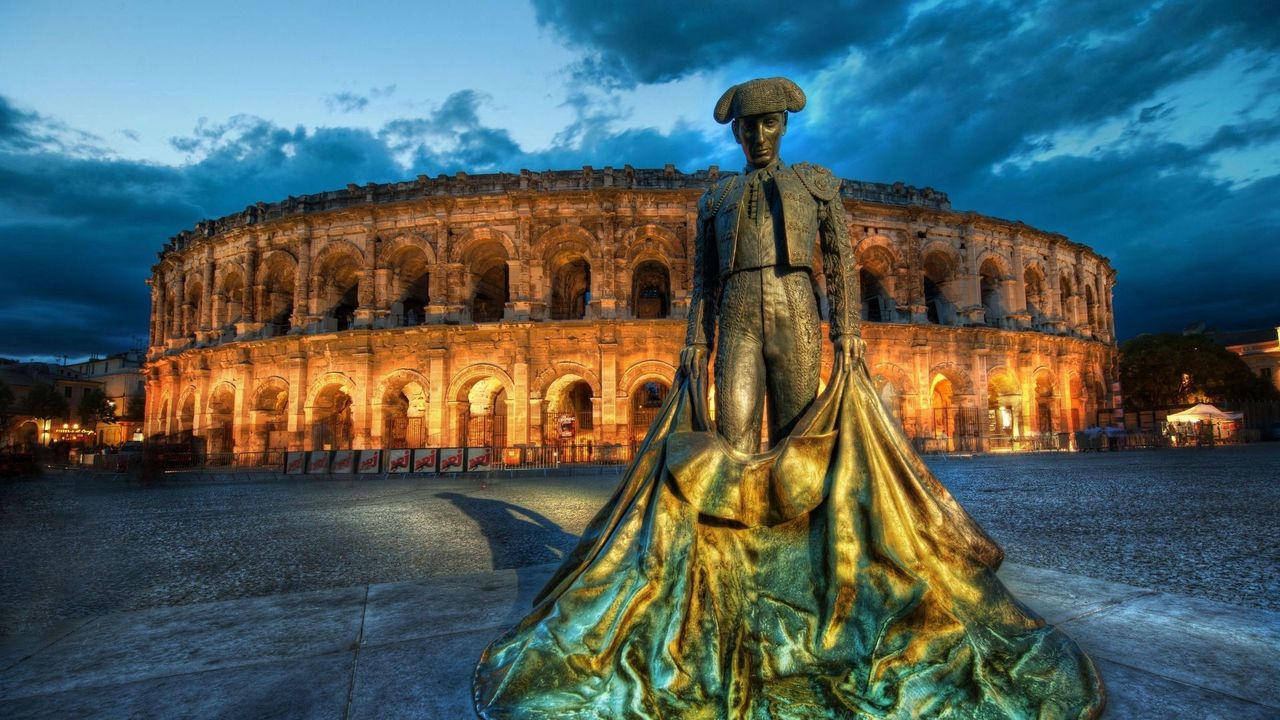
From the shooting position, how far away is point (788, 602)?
202 cm

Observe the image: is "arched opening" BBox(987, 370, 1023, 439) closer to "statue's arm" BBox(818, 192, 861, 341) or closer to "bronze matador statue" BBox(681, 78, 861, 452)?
"statue's arm" BBox(818, 192, 861, 341)

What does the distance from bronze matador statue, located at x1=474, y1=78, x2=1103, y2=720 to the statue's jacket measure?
34cm

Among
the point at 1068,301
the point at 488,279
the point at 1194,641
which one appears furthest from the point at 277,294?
the point at 1068,301

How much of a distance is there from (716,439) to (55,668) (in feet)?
8.94

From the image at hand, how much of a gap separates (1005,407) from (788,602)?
23.7 meters

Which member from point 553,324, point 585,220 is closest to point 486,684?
point 553,324

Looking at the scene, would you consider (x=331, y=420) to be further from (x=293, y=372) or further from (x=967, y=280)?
(x=967, y=280)

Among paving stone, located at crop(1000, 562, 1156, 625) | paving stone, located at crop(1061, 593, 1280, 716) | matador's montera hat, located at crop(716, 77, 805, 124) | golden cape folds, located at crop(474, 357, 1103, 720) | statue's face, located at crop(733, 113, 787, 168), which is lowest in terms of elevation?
paving stone, located at crop(1000, 562, 1156, 625)

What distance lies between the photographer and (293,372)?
19.7m

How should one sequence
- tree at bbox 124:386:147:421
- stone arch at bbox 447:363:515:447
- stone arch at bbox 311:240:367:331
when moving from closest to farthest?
1. stone arch at bbox 447:363:515:447
2. stone arch at bbox 311:240:367:331
3. tree at bbox 124:386:147:421

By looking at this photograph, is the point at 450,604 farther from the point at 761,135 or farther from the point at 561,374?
the point at 561,374

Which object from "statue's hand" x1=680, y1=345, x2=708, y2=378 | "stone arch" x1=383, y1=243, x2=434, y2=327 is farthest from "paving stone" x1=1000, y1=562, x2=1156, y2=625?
"stone arch" x1=383, y1=243, x2=434, y2=327

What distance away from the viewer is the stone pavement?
1863 millimetres

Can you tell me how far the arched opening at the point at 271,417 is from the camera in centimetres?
2039
